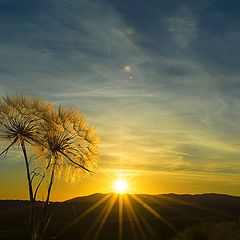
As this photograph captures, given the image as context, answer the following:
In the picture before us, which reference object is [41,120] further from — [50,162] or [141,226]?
[141,226]

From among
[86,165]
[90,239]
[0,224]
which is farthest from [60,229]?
[86,165]

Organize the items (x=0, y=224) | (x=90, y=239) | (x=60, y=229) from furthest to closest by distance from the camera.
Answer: (x=0, y=224), (x=60, y=229), (x=90, y=239)

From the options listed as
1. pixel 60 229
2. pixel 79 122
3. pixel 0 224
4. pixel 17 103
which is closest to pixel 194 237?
pixel 79 122

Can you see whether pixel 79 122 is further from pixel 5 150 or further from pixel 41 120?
pixel 5 150

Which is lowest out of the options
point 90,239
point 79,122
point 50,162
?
point 90,239

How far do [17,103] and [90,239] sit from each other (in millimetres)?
19958

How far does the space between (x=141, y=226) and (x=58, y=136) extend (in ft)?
78.3

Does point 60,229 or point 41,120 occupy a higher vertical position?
point 41,120

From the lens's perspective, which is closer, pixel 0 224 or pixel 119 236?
pixel 119 236

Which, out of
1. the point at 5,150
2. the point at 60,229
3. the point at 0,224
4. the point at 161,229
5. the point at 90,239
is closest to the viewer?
the point at 5,150

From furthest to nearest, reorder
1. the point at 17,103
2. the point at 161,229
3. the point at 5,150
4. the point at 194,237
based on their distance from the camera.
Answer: the point at 161,229, the point at 194,237, the point at 17,103, the point at 5,150

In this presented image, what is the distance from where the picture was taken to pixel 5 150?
43.8ft

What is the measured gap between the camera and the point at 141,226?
113ft

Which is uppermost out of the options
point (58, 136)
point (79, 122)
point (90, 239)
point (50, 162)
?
point (79, 122)
